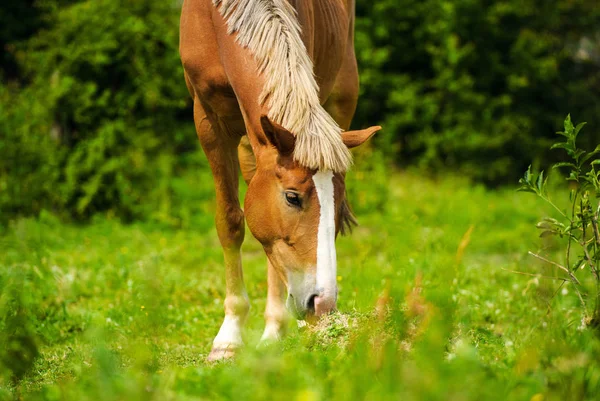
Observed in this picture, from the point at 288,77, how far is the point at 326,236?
0.80m

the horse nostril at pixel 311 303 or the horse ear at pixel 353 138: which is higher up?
the horse ear at pixel 353 138

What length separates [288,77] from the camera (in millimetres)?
3438

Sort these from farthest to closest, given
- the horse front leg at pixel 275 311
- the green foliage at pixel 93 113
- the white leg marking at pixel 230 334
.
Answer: the green foliage at pixel 93 113 → the horse front leg at pixel 275 311 → the white leg marking at pixel 230 334

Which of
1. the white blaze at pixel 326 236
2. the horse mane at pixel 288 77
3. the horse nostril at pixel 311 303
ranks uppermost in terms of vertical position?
the horse mane at pixel 288 77

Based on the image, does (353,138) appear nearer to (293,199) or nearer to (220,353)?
(293,199)

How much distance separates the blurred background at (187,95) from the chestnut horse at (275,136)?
385cm

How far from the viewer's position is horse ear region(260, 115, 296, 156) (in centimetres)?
326

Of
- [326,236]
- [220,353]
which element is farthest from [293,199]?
[220,353]

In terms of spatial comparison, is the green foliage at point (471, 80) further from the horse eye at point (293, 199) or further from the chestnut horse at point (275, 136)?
the horse eye at point (293, 199)

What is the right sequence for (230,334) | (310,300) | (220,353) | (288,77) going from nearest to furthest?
(310,300) < (288,77) < (220,353) < (230,334)

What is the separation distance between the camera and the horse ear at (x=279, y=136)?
3260mm

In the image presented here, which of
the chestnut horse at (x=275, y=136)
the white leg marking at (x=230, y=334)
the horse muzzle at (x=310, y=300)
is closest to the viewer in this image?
the horse muzzle at (x=310, y=300)

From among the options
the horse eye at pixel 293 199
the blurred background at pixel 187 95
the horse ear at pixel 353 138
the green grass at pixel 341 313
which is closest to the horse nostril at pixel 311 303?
the green grass at pixel 341 313

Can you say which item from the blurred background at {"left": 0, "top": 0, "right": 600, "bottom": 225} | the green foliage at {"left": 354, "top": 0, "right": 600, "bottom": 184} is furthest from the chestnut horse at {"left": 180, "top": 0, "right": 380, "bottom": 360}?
the green foliage at {"left": 354, "top": 0, "right": 600, "bottom": 184}
